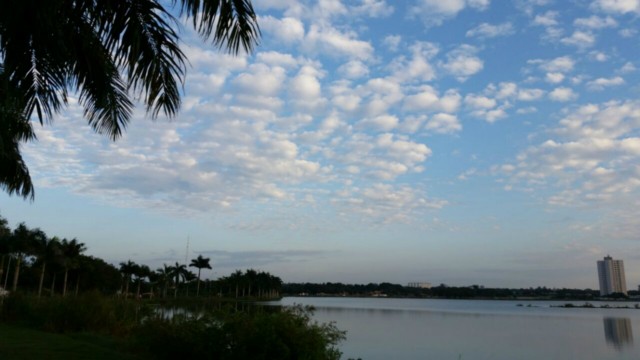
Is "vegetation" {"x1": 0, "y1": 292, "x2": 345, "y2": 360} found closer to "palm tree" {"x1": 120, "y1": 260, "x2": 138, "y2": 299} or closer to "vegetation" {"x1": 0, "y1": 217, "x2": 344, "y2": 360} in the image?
"vegetation" {"x1": 0, "y1": 217, "x2": 344, "y2": 360}

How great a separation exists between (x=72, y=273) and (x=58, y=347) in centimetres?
6323

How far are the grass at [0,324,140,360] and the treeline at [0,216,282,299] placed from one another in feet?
16.5

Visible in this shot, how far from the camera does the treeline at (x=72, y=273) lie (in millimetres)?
51188

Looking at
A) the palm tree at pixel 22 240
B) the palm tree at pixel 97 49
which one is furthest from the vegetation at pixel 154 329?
the palm tree at pixel 22 240

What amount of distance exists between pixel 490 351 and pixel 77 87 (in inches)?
1183

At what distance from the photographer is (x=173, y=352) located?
14.1 metres

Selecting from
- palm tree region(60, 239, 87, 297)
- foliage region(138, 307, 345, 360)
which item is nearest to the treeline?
palm tree region(60, 239, 87, 297)

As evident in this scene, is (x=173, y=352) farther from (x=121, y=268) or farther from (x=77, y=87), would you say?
(x=121, y=268)

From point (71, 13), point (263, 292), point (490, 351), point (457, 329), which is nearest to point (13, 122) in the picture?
→ point (71, 13)

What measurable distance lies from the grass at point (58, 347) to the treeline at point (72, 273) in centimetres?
502

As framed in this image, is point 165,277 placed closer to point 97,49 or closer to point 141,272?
point 141,272

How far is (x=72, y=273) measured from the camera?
72.3 m

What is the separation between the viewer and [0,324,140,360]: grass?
13465 millimetres

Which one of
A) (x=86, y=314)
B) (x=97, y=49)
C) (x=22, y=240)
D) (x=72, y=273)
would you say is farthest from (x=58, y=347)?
(x=72, y=273)
